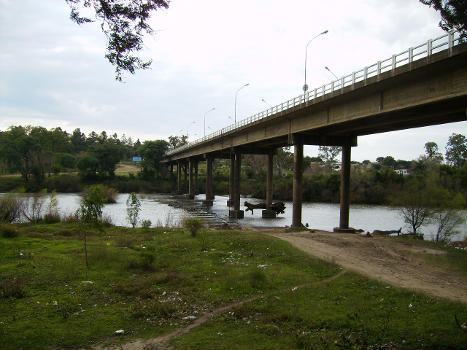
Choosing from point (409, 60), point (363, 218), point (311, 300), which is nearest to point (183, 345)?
point (311, 300)

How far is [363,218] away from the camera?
164ft

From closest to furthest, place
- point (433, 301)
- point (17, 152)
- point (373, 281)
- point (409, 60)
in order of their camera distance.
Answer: point (433, 301), point (373, 281), point (409, 60), point (17, 152)

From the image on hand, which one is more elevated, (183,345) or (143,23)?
(143,23)

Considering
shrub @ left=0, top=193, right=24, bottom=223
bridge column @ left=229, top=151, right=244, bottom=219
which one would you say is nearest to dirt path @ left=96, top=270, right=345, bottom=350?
shrub @ left=0, top=193, right=24, bottom=223

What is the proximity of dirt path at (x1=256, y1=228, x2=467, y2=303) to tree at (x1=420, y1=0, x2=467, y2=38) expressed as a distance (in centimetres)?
781

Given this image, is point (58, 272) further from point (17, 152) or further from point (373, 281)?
point (17, 152)

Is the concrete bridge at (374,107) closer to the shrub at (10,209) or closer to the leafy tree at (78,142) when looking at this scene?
the shrub at (10,209)

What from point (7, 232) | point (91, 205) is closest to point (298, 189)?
point (91, 205)

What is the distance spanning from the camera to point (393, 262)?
16.3m

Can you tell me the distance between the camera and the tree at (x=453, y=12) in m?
10.3

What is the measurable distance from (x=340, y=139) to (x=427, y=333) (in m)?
29.8

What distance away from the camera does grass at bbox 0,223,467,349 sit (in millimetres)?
7883

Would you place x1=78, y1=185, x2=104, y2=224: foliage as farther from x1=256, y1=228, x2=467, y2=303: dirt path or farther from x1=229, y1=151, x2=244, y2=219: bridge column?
x1=229, y1=151, x2=244, y2=219: bridge column

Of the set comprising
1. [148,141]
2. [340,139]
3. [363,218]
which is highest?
[148,141]
